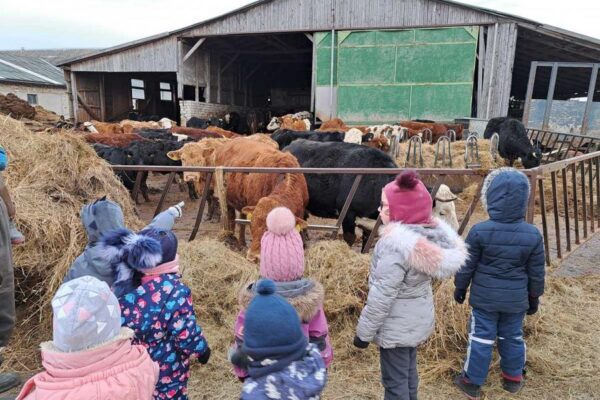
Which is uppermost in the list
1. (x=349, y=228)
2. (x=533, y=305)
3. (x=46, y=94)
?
(x=46, y=94)

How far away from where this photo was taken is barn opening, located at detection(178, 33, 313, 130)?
2001 cm

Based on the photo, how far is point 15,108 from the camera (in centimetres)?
1741

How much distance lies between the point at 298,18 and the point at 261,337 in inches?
664

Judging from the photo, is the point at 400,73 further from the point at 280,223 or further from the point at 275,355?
the point at 275,355

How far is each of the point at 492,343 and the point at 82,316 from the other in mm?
2430

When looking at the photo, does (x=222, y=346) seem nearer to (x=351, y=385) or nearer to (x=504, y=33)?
(x=351, y=385)

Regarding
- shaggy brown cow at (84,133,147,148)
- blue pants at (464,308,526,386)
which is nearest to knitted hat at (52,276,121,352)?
blue pants at (464,308,526,386)

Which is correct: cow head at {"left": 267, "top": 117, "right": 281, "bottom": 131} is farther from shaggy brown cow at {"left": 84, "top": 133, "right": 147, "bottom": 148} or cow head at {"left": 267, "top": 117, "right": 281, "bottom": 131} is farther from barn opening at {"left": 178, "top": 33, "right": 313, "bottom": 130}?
shaggy brown cow at {"left": 84, "top": 133, "right": 147, "bottom": 148}

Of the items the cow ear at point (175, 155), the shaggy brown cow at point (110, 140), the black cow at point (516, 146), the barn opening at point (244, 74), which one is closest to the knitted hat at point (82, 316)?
the cow ear at point (175, 155)

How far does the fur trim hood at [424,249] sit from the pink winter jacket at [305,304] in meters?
0.47

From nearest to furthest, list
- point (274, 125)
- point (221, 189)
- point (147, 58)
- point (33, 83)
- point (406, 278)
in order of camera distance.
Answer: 1. point (406, 278)
2. point (221, 189)
3. point (147, 58)
4. point (274, 125)
5. point (33, 83)

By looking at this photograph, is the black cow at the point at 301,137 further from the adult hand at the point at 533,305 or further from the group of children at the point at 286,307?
the adult hand at the point at 533,305

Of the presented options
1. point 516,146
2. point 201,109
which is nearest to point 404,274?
point 516,146

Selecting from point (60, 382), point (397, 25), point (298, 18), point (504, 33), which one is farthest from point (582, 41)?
point (60, 382)
